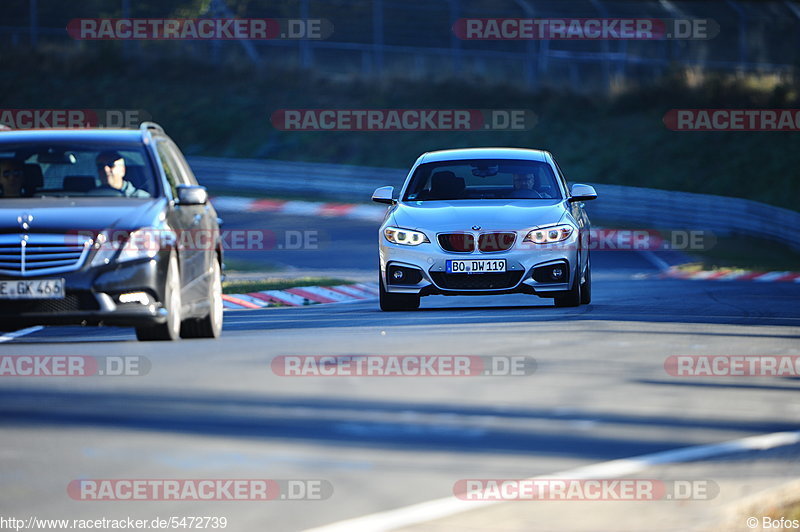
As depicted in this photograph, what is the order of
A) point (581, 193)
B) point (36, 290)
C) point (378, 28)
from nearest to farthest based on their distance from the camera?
1. point (36, 290)
2. point (581, 193)
3. point (378, 28)

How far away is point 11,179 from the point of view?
12383 mm

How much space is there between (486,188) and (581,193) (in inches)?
46.1

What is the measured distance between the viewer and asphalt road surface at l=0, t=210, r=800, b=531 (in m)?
7.09

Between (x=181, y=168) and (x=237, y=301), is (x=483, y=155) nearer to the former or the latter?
(x=181, y=168)

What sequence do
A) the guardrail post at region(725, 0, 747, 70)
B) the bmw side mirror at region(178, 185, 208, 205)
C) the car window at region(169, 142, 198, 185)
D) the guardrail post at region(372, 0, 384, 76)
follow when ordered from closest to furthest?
the bmw side mirror at region(178, 185, 208, 205), the car window at region(169, 142, 198, 185), the guardrail post at region(725, 0, 747, 70), the guardrail post at region(372, 0, 384, 76)

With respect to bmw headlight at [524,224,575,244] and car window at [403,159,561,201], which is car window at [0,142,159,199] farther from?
car window at [403,159,561,201]

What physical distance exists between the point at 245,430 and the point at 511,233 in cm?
739

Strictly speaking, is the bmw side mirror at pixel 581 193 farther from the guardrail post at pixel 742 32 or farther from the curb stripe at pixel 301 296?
the guardrail post at pixel 742 32

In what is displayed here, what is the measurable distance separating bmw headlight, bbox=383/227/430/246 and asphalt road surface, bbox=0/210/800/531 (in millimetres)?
756

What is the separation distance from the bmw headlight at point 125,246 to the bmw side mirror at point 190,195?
717mm

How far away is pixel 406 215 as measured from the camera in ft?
51.8

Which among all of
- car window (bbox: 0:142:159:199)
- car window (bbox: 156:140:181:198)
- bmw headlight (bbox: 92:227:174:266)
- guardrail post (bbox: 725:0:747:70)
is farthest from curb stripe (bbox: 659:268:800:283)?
guardrail post (bbox: 725:0:747:70)

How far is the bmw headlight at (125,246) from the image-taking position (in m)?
11.4

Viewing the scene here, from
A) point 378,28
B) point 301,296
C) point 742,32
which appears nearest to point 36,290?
point 301,296
